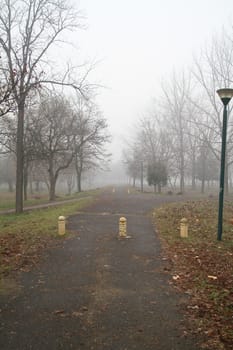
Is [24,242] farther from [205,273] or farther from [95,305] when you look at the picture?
[205,273]

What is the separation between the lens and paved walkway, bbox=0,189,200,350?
4.32 meters

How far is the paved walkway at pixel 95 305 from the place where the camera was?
4.32 meters

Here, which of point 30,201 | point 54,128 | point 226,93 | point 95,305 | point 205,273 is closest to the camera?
point 95,305

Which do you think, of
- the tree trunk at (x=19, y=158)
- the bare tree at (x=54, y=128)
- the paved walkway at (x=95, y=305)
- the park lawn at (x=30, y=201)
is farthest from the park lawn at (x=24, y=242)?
the bare tree at (x=54, y=128)

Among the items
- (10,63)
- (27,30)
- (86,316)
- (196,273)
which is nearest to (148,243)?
(196,273)

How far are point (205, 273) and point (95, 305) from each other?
119 inches

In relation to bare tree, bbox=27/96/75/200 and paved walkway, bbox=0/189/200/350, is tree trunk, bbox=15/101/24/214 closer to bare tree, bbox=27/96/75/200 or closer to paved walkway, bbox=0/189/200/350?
bare tree, bbox=27/96/75/200

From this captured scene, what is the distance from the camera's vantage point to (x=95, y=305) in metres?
5.49

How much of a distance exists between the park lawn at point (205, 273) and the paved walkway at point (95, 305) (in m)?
0.29

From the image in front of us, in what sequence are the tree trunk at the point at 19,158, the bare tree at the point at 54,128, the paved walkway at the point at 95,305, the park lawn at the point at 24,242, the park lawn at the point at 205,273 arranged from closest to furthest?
1. the paved walkway at the point at 95,305
2. the park lawn at the point at 205,273
3. the park lawn at the point at 24,242
4. the tree trunk at the point at 19,158
5. the bare tree at the point at 54,128

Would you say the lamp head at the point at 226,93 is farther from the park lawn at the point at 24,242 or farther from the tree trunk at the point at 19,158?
the tree trunk at the point at 19,158

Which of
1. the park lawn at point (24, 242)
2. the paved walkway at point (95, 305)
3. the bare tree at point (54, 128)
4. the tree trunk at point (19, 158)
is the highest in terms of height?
the bare tree at point (54, 128)

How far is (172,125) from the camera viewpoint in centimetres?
4744

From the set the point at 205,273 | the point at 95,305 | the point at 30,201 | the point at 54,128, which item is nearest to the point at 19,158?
the point at 54,128
